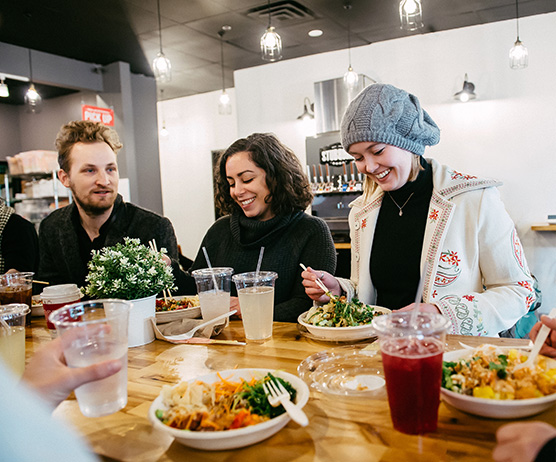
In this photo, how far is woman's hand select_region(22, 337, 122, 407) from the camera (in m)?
0.87

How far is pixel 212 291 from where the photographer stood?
5.35 feet

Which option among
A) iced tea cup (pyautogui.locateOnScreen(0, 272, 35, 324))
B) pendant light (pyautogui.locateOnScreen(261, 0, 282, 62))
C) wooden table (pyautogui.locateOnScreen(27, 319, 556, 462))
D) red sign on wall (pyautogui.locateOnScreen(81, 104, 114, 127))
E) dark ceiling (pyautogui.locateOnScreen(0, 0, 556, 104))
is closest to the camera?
wooden table (pyautogui.locateOnScreen(27, 319, 556, 462))

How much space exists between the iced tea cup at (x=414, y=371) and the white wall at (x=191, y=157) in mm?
8139

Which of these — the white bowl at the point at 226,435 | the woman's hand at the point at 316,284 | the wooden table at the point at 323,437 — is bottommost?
the wooden table at the point at 323,437

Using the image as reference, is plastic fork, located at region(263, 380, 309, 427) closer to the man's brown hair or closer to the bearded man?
the bearded man

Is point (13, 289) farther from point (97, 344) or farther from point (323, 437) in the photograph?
point (323, 437)

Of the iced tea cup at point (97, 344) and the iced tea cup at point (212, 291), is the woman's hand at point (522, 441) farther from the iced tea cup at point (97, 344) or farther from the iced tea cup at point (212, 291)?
the iced tea cup at point (212, 291)

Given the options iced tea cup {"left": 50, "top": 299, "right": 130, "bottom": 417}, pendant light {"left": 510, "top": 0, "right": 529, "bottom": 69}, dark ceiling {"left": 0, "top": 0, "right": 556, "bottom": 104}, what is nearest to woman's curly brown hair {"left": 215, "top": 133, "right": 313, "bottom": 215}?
iced tea cup {"left": 50, "top": 299, "right": 130, "bottom": 417}

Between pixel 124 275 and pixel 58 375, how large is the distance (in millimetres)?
617

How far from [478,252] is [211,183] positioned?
7.60 metres

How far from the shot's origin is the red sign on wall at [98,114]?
6562 mm

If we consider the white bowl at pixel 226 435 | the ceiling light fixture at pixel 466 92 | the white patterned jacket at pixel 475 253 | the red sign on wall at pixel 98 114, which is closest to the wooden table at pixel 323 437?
the white bowl at pixel 226 435

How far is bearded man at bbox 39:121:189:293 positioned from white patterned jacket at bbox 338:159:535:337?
1.32 m

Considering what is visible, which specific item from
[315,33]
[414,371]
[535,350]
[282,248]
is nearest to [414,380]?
[414,371]
